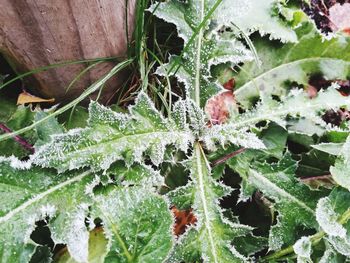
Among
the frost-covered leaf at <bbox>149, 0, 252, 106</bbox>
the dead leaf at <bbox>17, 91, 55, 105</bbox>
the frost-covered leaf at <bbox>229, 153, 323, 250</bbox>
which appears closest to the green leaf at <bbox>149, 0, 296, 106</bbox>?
the frost-covered leaf at <bbox>149, 0, 252, 106</bbox>

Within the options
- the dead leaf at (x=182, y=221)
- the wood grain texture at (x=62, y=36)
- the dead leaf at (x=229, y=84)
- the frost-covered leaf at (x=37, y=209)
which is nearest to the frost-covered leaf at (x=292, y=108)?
the dead leaf at (x=229, y=84)

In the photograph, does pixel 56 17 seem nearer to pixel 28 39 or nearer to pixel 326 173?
pixel 28 39

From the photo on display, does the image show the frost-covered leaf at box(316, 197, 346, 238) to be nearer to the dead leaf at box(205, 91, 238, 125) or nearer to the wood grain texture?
the dead leaf at box(205, 91, 238, 125)

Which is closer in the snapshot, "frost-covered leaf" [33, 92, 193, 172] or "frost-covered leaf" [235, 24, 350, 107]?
"frost-covered leaf" [33, 92, 193, 172]

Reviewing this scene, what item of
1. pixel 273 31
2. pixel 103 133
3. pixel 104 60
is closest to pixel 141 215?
pixel 103 133

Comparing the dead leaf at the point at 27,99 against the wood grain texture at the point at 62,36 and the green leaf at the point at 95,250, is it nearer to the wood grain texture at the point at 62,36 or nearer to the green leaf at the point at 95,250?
the wood grain texture at the point at 62,36

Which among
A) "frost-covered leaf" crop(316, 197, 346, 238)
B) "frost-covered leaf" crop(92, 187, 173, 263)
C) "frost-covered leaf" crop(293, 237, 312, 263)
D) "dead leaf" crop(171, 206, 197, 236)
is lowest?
"dead leaf" crop(171, 206, 197, 236)

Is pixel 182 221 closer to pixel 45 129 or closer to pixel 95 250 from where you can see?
pixel 95 250
